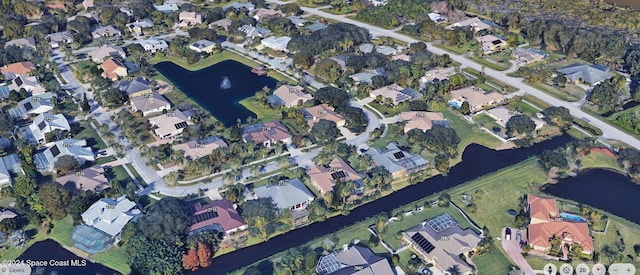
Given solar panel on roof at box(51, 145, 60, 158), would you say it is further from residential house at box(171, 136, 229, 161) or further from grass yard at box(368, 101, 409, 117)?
grass yard at box(368, 101, 409, 117)

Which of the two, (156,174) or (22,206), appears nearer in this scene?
(22,206)

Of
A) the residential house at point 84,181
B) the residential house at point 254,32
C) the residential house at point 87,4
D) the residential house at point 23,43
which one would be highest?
the residential house at point 84,181

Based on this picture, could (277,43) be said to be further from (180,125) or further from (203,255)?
(203,255)

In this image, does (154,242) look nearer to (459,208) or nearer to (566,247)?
(459,208)

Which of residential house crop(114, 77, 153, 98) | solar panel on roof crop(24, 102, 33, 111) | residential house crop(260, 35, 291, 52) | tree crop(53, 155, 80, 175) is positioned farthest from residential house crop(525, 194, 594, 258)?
solar panel on roof crop(24, 102, 33, 111)

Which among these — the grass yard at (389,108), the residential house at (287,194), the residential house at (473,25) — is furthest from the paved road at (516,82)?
the residential house at (287,194)

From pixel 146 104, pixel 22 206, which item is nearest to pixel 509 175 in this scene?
pixel 146 104

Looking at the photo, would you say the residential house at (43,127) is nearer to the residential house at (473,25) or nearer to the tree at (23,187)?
the tree at (23,187)
